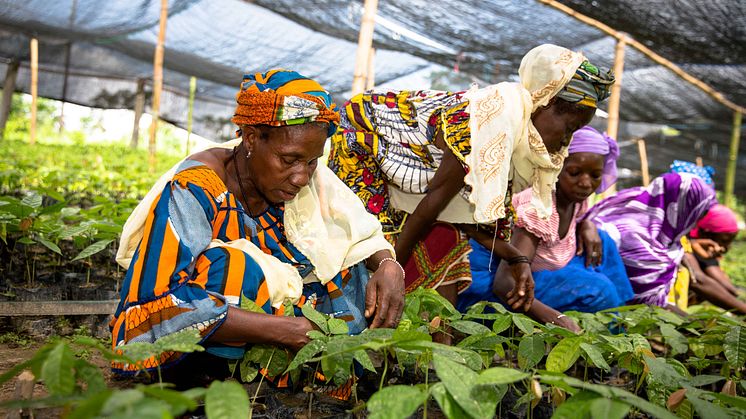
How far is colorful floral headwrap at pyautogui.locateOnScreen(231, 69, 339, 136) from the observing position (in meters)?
1.85

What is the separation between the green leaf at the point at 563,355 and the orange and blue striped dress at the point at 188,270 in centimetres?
75

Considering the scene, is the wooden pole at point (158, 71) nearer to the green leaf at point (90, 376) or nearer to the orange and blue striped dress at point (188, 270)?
the orange and blue striped dress at point (188, 270)

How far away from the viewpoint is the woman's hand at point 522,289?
256 centimetres

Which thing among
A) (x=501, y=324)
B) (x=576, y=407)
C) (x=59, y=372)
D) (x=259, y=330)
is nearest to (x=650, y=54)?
(x=501, y=324)

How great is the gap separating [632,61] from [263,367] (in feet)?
21.6

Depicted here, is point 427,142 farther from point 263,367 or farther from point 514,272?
point 263,367

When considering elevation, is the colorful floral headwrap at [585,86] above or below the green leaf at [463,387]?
above

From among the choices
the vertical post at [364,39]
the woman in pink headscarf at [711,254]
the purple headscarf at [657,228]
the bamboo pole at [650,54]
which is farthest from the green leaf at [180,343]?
the bamboo pole at [650,54]

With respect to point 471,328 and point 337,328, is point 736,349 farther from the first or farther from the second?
point 337,328

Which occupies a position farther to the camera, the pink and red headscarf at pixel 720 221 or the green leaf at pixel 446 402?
the pink and red headscarf at pixel 720 221

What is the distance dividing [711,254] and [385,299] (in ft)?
11.4

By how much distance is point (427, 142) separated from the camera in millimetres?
2578

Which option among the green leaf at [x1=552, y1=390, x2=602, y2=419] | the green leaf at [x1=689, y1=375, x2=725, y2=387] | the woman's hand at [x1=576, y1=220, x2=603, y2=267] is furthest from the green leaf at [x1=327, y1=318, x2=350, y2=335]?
the woman's hand at [x1=576, y1=220, x2=603, y2=267]

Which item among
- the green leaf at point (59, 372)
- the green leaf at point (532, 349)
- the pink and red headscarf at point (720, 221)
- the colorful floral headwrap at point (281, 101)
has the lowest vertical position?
the green leaf at point (532, 349)
